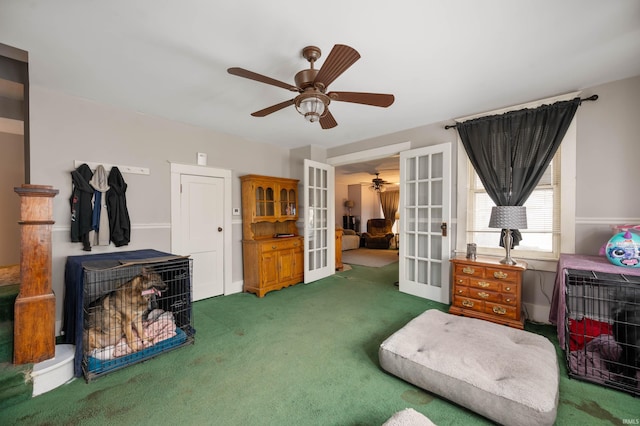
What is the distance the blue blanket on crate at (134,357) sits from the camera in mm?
1945

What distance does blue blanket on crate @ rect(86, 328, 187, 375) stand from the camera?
1945mm

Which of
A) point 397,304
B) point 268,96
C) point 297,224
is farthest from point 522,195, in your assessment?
point 297,224

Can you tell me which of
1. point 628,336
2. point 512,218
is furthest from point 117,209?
point 628,336

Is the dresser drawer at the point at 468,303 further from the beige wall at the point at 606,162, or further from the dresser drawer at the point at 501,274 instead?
the beige wall at the point at 606,162

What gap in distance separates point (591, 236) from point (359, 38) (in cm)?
298

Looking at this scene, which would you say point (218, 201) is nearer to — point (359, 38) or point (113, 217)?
point (113, 217)

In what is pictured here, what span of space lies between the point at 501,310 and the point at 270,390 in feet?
8.03

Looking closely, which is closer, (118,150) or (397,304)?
(118,150)

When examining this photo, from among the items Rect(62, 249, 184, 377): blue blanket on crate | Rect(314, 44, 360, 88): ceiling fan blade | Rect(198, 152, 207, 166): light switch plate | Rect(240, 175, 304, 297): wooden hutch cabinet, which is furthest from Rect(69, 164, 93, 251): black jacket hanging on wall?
Rect(314, 44, 360, 88): ceiling fan blade

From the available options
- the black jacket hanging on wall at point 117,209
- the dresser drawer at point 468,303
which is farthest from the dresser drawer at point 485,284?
the black jacket hanging on wall at point 117,209

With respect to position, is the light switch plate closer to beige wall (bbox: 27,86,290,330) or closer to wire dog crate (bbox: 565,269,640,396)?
beige wall (bbox: 27,86,290,330)

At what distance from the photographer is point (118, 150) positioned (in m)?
2.99

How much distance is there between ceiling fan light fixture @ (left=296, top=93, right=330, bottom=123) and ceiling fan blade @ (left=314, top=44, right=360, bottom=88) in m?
0.10

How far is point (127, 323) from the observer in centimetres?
214
